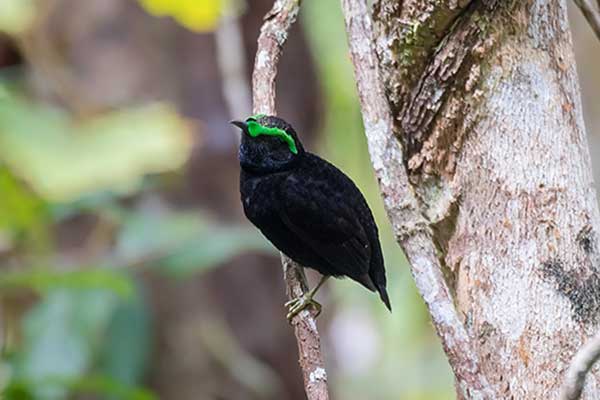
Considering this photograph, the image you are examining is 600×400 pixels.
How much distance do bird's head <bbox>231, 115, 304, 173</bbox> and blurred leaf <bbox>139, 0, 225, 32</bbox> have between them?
1342 mm

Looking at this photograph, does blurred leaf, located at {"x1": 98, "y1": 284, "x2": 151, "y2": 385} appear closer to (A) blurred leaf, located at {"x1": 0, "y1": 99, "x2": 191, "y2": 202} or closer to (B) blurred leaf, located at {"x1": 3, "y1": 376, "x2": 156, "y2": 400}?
(A) blurred leaf, located at {"x1": 0, "y1": 99, "x2": 191, "y2": 202}

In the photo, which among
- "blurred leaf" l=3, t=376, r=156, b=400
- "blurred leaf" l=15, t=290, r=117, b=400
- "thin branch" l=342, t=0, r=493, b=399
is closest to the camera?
"thin branch" l=342, t=0, r=493, b=399

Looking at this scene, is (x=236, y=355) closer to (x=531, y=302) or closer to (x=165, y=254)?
(x=165, y=254)

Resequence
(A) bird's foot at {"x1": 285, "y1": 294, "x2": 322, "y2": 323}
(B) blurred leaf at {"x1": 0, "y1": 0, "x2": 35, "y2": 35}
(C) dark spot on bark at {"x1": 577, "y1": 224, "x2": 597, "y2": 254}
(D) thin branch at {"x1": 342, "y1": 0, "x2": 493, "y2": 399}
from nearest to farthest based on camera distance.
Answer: (D) thin branch at {"x1": 342, "y1": 0, "x2": 493, "y2": 399}, (C) dark spot on bark at {"x1": 577, "y1": 224, "x2": 597, "y2": 254}, (A) bird's foot at {"x1": 285, "y1": 294, "x2": 322, "y2": 323}, (B) blurred leaf at {"x1": 0, "y1": 0, "x2": 35, "y2": 35}

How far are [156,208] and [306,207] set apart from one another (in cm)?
265

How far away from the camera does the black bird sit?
2.44m

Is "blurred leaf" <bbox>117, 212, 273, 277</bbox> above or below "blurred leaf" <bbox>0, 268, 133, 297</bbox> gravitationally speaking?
above

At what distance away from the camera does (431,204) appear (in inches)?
82.1

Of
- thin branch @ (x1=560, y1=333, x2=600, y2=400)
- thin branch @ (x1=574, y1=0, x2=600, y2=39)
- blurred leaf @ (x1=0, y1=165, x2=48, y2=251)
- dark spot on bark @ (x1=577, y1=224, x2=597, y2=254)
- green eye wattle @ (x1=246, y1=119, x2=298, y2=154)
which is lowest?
thin branch @ (x1=560, y1=333, x2=600, y2=400)

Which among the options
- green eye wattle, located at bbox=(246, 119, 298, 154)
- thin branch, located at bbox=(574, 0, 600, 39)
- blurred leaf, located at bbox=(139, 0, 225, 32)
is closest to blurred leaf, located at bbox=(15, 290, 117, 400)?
blurred leaf, located at bbox=(139, 0, 225, 32)

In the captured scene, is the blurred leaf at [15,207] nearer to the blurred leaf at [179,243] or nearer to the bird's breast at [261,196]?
the blurred leaf at [179,243]

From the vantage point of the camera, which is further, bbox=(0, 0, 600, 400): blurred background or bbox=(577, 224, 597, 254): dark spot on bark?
bbox=(0, 0, 600, 400): blurred background

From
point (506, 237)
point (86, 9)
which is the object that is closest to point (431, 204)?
point (506, 237)

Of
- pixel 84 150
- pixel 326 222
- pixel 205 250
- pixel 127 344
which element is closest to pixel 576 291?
pixel 326 222
